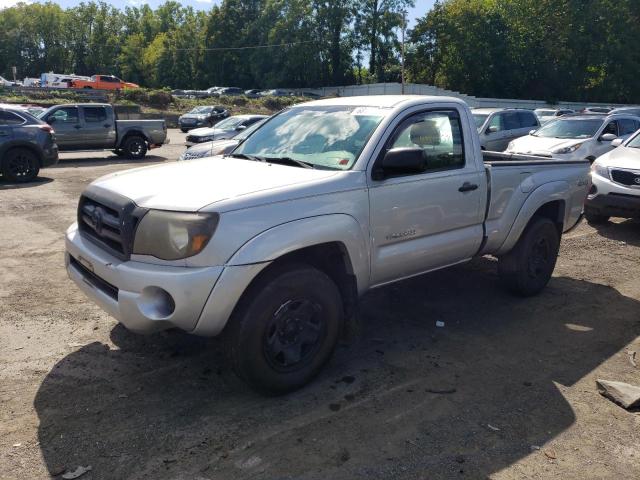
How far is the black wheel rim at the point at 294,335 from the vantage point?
3.68 metres

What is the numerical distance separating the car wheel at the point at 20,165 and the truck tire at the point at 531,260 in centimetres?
1115

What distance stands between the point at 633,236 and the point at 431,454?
6929 millimetres

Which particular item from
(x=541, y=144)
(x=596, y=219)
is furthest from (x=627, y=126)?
(x=596, y=219)

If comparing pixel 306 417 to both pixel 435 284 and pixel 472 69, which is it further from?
pixel 472 69

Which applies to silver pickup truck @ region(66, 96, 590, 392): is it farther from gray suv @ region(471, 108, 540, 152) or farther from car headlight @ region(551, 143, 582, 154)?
gray suv @ region(471, 108, 540, 152)

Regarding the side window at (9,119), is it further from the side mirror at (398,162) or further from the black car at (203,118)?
the black car at (203,118)

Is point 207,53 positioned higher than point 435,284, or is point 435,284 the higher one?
point 207,53

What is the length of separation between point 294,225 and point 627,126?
12814mm

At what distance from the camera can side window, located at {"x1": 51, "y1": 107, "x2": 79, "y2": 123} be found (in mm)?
17109

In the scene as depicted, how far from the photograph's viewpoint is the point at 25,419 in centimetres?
352

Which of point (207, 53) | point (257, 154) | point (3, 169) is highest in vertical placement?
point (207, 53)

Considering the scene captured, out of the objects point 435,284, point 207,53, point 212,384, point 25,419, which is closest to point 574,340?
point 435,284

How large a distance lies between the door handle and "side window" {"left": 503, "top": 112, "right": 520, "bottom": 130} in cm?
1166

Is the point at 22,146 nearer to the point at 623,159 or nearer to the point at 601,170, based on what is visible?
the point at 601,170
